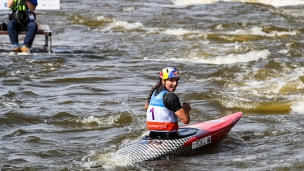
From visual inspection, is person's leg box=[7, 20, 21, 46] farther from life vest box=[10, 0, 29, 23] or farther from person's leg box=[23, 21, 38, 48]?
person's leg box=[23, 21, 38, 48]

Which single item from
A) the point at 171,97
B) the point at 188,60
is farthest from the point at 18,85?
the point at 171,97

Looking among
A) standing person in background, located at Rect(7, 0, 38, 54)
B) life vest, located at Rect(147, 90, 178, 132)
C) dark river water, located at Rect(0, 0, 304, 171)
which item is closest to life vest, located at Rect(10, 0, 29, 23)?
standing person in background, located at Rect(7, 0, 38, 54)

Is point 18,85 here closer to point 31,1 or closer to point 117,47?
point 31,1

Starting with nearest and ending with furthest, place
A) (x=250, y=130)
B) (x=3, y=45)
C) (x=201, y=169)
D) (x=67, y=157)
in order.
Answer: (x=201, y=169)
(x=67, y=157)
(x=250, y=130)
(x=3, y=45)

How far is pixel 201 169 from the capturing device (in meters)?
7.95

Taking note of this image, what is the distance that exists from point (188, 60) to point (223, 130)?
7.15m

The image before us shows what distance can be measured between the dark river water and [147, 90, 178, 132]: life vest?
0.38 metres

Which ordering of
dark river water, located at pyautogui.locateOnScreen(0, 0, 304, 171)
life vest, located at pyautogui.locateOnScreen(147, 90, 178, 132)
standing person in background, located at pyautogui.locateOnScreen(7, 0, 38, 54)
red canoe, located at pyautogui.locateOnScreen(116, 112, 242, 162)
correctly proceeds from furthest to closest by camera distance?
standing person in background, located at pyautogui.locateOnScreen(7, 0, 38, 54) < dark river water, located at pyautogui.locateOnScreen(0, 0, 304, 171) < life vest, located at pyautogui.locateOnScreen(147, 90, 178, 132) < red canoe, located at pyautogui.locateOnScreen(116, 112, 242, 162)

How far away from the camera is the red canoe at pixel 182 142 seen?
8039mm

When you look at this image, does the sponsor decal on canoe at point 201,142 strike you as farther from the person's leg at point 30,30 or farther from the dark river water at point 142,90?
the person's leg at point 30,30

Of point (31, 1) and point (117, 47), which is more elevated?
point (31, 1)

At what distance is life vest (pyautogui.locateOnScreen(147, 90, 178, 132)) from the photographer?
323 inches

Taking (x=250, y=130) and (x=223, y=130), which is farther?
(x=250, y=130)

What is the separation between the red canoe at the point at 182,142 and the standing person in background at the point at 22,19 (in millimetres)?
6990
